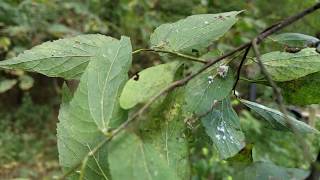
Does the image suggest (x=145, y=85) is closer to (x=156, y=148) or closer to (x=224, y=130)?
(x=156, y=148)

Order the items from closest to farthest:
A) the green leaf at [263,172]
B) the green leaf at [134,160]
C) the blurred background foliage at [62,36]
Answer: the green leaf at [134,160] → the green leaf at [263,172] → the blurred background foliage at [62,36]

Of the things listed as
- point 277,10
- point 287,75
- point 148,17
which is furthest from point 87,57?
point 277,10

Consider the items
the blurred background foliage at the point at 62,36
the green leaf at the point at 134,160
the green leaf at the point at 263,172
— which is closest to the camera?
the green leaf at the point at 134,160

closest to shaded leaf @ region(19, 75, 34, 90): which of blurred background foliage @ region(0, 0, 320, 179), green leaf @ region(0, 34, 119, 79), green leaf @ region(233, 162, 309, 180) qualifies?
blurred background foliage @ region(0, 0, 320, 179)

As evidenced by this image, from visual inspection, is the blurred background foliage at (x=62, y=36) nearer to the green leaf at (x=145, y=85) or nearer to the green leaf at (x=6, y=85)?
the green leaf at (x=6, y=85)

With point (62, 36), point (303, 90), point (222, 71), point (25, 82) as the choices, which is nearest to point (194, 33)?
point (222, 71)

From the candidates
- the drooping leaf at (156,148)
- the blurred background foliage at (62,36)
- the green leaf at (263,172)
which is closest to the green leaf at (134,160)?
the drooping leaf at (156,148)

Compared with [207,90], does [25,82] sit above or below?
below
